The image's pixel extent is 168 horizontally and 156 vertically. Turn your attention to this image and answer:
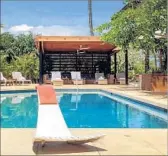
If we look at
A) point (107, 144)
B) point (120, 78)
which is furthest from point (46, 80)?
point (107, 144)

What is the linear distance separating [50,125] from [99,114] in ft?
17.2

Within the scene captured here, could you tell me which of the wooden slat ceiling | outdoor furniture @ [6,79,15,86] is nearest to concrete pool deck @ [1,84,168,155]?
outdoor furniture @ [6,79,15,86]

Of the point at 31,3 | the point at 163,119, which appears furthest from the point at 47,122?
the point at 31,3

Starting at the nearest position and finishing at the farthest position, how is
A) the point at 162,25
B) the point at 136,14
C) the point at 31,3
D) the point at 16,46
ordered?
the point at 31,3 < the point at 162,25 < the point at 136,14 < the point at 16,46

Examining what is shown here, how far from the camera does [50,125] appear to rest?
5031 millimetres

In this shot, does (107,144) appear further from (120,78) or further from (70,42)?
Answer: (120,78)

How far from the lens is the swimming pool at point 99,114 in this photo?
8.18m

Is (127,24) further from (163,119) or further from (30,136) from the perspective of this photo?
(30,136)

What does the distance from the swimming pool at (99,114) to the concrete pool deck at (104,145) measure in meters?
2.25

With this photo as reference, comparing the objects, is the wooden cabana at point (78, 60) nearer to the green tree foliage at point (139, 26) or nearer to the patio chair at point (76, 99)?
the patio chair at point (76, 99)

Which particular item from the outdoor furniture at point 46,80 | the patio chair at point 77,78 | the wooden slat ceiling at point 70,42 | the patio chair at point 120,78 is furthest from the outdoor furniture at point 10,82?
the patio chair at point 120,78

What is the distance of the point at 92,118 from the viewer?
30.8 ft

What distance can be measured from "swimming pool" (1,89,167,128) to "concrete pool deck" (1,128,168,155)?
2.25 m

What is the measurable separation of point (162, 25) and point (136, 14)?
1430mm
